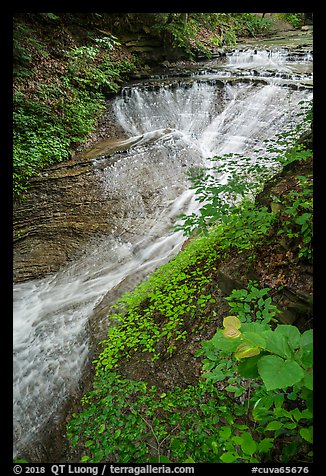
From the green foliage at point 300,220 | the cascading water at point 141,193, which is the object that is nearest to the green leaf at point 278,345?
the green foliage at point 300,220

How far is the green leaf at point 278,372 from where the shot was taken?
3.93 ft

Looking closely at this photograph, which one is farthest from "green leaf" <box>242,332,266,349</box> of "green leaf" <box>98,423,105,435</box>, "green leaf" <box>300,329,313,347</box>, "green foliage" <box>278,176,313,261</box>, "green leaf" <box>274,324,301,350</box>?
"green leaf" <box>98,423,105,435</box>

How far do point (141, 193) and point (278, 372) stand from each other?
6.32 m

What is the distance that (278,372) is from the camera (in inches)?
48.9

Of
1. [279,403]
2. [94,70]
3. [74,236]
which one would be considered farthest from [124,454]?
[94,70]

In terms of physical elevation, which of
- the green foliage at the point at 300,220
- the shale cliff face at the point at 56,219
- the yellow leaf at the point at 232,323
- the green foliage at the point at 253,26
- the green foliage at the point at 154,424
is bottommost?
the green foliage at the point at 154,424

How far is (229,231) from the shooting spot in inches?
151

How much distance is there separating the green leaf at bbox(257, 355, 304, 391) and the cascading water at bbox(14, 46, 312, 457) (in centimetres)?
295

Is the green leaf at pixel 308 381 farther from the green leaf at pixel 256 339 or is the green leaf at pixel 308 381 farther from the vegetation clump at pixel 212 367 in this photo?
the green leaf at pixel 256 339

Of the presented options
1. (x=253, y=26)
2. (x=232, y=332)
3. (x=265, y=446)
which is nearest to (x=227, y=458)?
(x=265, y=446)

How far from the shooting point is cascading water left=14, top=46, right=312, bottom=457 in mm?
3820

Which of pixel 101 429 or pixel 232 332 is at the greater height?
pixel 232 332

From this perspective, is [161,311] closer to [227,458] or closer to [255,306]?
[255,306]

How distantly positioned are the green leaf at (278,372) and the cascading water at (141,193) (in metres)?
2.95
